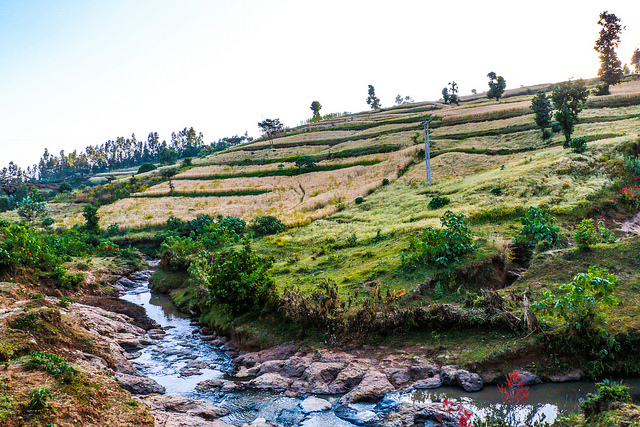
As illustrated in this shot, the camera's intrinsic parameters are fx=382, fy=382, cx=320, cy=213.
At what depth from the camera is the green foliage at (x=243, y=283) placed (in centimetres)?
1812

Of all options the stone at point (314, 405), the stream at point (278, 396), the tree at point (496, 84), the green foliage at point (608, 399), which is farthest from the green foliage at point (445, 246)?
the tree at point (496, 84)

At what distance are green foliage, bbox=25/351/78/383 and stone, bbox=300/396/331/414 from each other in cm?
609

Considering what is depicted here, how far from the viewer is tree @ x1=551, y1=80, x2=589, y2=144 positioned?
37938 mm

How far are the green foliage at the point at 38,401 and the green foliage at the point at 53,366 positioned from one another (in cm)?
115

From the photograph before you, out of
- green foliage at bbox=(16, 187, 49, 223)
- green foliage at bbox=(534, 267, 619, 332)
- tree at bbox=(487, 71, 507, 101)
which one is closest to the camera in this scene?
green foliage at bbox=(534, 267, 619, 332)

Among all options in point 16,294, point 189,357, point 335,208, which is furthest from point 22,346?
point 335,208

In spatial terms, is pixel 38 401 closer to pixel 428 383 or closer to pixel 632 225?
pixel 428 383

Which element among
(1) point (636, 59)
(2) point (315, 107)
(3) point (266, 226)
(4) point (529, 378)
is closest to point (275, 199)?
(3) point (266, 226)

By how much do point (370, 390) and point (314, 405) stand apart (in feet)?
5.54

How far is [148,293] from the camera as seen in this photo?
2931cm

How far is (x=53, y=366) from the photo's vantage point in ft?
31.5

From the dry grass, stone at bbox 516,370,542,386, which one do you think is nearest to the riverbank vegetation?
stone at bbox 516,370,542,386

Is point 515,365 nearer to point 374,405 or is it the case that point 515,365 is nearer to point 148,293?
point 374,405

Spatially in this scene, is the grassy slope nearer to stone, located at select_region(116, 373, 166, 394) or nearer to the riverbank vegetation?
the riverbank vegetation
